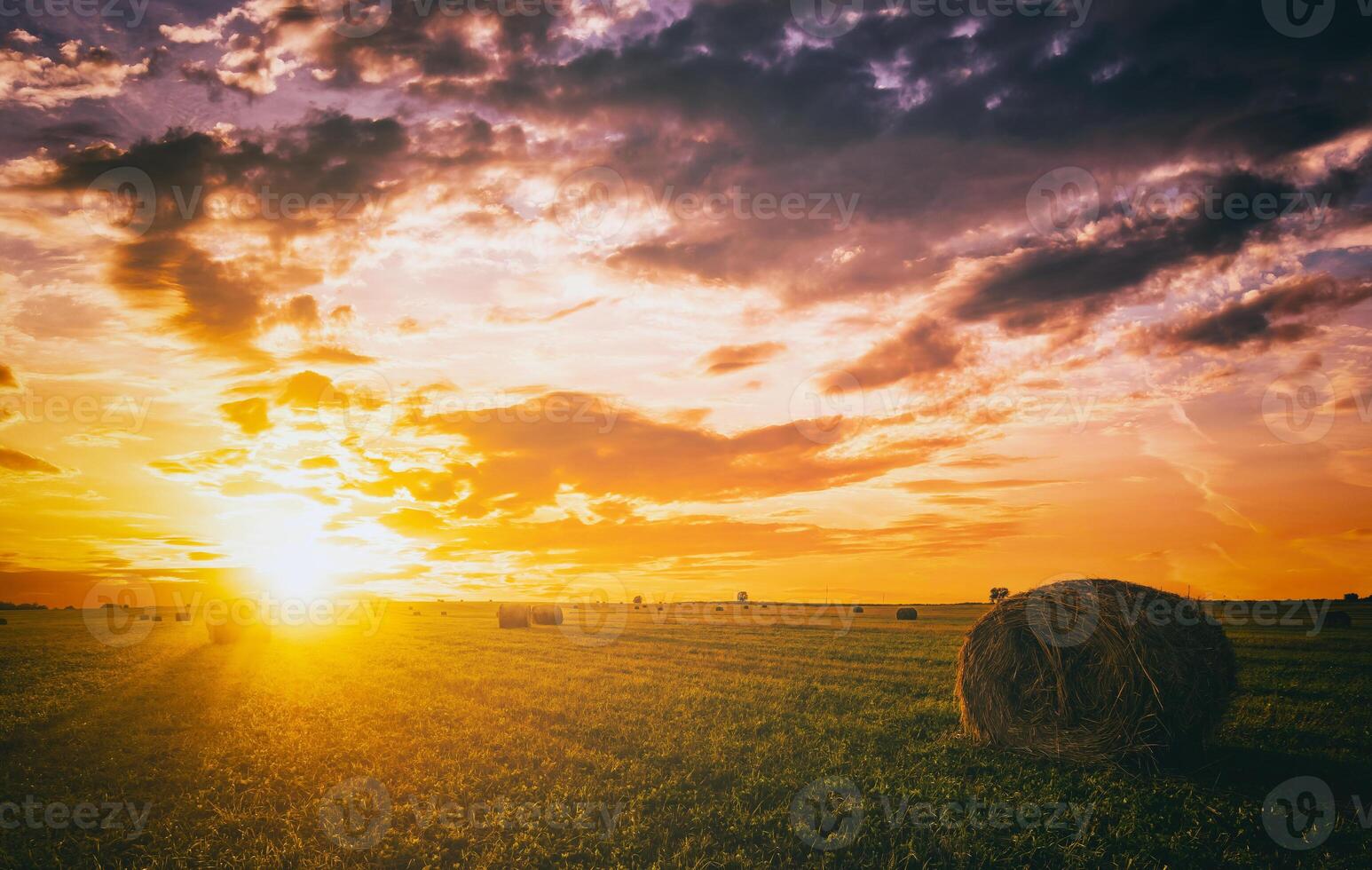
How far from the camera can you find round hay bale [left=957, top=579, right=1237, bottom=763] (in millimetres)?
10164

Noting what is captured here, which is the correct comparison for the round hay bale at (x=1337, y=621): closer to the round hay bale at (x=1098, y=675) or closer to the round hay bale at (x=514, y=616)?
the round hay bale at (x=1098, y=675)

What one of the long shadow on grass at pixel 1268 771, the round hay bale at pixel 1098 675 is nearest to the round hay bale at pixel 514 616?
the round hay bale at pixel 1098 675

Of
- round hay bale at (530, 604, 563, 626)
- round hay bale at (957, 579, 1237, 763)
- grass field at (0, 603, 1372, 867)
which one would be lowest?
round hay bale at (530, 604, 563, 626)

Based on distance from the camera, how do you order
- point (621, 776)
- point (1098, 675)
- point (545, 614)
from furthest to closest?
point (545, 614) → point (1098, 675) → point (621, 776)

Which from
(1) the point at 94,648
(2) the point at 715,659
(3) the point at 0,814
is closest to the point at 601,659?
(2) the point at 715,659

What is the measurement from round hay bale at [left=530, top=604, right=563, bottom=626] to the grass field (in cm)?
2779

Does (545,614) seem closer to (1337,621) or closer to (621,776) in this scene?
(621,776)

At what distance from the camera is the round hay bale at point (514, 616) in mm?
43750

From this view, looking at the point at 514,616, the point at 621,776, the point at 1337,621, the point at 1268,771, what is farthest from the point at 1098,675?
the point at 1337,621

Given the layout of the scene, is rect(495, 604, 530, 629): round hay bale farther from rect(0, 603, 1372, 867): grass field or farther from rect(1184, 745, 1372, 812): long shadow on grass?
rect(1184, 745, 1372, 812): long shadow on grass

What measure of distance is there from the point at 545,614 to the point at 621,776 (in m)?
38.9

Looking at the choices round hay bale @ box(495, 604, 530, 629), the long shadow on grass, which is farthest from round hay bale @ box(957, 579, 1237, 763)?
round hay bale @ box(495, 604, 530, 629)

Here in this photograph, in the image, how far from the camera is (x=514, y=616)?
44.0 metres

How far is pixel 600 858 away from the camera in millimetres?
6660
